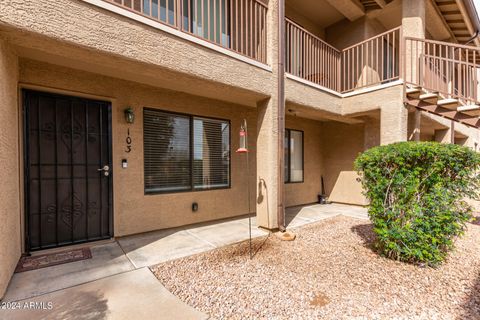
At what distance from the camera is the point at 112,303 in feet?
8.07

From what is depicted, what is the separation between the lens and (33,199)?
3725 millimetres

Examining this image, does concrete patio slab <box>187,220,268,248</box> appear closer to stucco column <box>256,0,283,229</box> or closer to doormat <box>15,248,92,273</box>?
stucco column <box>256,0,283,229</box>

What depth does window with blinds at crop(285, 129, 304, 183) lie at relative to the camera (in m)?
7.60

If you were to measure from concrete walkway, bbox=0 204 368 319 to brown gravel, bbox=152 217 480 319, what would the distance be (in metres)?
0.22

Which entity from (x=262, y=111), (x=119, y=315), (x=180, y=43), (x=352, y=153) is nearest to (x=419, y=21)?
(x=352, y=153)

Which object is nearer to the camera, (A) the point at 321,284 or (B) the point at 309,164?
(A) the point at 321,284

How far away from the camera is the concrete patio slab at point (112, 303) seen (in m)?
2.28

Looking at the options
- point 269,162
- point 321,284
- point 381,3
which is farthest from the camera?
point 381,3

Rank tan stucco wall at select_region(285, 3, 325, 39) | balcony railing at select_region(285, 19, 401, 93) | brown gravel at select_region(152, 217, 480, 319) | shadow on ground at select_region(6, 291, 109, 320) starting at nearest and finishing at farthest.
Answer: shadow on ground at select_region(6, 291, 109, 320) < brown gravel at select_region(152, 217, 480, 319) < balcony railing at select_region(285, 19, 401, 93) < tan stucco wall at select_region(285, 3, 325, 39)

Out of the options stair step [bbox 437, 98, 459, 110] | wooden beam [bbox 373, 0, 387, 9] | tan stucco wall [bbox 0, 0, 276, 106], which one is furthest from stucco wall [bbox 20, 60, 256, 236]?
wooden beam [bbox 373, 0, 387, 9]

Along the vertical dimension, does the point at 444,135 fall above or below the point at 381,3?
below

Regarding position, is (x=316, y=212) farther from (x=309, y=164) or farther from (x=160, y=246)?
(x=160, y=246)

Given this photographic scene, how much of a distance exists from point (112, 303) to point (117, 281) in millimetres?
458

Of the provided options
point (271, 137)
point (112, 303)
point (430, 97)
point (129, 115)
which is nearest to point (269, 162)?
point (271, 137)
